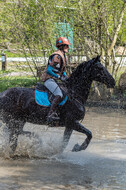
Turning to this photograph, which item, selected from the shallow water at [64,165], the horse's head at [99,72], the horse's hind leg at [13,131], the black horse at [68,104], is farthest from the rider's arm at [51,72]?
the shallow water at [64,165]

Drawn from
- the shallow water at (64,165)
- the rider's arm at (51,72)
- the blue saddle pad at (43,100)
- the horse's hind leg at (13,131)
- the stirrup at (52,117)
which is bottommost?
the shallow water at (64,165)

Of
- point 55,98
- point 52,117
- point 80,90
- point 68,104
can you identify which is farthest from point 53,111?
point 80,90

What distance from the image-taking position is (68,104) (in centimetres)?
807

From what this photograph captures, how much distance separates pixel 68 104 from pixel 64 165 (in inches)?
50.1

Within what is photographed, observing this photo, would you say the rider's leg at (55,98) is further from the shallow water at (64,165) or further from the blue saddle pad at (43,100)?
the shallow water at (64,165)

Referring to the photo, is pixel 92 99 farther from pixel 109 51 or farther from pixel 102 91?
pixel 109 51

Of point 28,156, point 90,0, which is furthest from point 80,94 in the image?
point 90,0

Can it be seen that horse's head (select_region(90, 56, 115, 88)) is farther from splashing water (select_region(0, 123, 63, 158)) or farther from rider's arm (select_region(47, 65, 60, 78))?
splashing water (select_region(0, 123, 63, 158))

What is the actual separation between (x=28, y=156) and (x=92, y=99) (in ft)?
25.0

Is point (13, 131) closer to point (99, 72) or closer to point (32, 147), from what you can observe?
point (32, 147)

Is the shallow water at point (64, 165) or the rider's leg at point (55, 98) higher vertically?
the rider's leg at point (55, 98)

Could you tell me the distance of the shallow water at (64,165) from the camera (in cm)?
650

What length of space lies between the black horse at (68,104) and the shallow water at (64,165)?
0.36 meters

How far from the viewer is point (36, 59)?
54.0 ft
